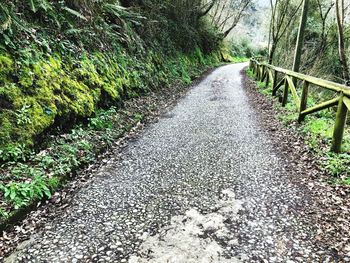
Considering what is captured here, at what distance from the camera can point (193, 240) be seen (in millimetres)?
3473

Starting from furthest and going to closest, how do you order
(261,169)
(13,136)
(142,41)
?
(142,41), (261,169), (13,136)

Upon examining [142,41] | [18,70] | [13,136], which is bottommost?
[13,136]

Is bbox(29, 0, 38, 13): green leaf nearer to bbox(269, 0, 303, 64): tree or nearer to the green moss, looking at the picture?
the green moss

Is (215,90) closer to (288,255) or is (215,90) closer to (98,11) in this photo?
(98,11)

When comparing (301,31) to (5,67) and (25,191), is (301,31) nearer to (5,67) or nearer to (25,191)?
(5,67)

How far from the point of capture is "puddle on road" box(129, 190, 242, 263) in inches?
126

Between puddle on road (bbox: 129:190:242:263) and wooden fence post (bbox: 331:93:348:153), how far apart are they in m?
2.66

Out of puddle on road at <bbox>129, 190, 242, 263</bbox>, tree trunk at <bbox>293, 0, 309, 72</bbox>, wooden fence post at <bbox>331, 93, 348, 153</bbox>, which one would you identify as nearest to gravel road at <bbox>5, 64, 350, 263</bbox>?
puddle on road at <bbox>129, 190, 242, 263</bbox>

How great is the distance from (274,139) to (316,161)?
154 centimetres

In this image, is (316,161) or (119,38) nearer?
(316,161)

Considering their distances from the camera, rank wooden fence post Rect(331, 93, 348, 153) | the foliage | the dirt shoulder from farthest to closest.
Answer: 1. wooden fence post Rect(331, 93, 348, 153)
2. the foliage
3. the dirt shoulder

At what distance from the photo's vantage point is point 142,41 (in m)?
13.3

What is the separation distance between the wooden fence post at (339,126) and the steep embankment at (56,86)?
15.1ft

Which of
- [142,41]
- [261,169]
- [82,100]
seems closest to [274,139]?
[261,169]
